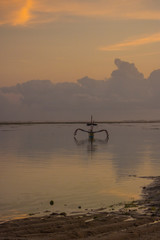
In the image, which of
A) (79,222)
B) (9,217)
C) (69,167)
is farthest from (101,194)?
(69,167)

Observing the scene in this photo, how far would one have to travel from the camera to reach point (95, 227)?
14766 mm

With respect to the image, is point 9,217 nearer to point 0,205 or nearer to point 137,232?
point 0,205

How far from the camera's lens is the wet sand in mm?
13310

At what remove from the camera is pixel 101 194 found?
84.3 ft

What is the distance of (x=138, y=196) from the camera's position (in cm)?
2484

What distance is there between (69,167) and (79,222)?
2556cm

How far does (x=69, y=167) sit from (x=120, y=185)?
1290cm

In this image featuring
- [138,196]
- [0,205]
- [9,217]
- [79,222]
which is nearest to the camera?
[79,222]

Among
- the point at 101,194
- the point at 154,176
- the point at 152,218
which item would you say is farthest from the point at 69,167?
the point at 152,218

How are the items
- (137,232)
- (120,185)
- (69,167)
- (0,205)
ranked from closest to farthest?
(137,232) → (0,205) → (120,185) → (69,167)

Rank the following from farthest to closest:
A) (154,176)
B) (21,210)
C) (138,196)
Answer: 1. (154,176)
2. (138,196)
3. (21,210)

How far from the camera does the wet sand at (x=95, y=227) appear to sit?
1331 cm

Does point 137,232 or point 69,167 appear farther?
point 69,167

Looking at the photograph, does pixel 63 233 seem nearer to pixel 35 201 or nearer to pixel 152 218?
pixel 152 218
